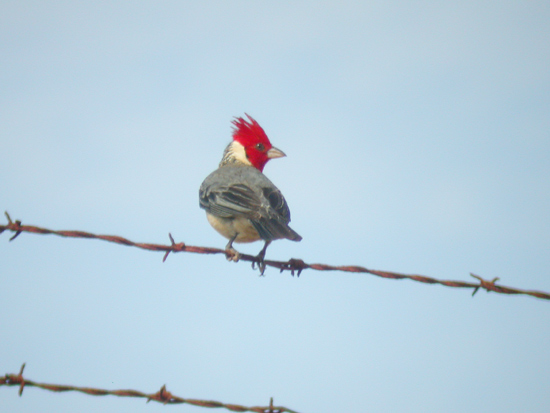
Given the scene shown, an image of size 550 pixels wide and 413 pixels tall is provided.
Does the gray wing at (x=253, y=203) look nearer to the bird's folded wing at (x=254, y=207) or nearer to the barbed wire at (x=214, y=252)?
the bird's folded wing at (x=254, y=207)

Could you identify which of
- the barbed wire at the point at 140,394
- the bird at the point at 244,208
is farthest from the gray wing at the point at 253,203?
the barbed wire at the point at 140,394

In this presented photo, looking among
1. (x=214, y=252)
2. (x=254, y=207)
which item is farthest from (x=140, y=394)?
(x=254, y=207)

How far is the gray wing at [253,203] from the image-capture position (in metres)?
5.64

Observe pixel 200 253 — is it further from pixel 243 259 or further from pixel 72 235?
pixel 243 259

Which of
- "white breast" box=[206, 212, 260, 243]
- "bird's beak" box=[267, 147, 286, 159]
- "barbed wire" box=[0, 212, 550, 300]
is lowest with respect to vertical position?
"barbed wire" box=[0, 212, 550, 300]

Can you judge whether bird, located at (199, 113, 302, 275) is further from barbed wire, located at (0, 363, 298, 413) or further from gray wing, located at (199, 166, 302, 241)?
barbed wire, located at (0, 363, 298, 413)

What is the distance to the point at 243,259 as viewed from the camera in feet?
19.4

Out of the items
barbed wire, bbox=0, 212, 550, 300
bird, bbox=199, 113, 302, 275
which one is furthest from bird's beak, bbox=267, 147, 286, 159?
barbed wire, bbox=0, 212, 550, 300

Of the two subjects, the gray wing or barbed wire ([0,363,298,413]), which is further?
the gray wing

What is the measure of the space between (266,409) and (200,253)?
1322 mm

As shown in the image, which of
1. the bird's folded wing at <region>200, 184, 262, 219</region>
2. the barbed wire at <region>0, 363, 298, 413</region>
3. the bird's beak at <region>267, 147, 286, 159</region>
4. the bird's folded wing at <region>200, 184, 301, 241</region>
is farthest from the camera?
the bird's beak at <region>267, 147, 286, 159</region>

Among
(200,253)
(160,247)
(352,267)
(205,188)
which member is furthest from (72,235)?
(205,188)

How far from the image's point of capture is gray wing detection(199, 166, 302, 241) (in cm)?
564

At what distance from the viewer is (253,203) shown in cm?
606
